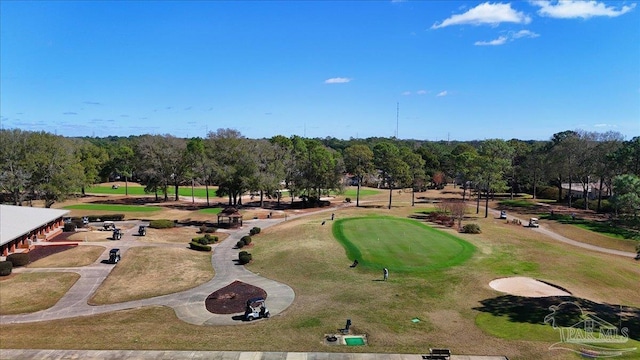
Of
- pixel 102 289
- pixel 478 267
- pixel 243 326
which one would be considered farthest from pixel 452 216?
pixel 102 289

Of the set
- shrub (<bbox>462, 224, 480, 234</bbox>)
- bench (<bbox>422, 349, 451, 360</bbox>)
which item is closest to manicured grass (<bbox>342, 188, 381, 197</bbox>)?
shrub (<bbox>462, 224, 480, 234</bbox>)

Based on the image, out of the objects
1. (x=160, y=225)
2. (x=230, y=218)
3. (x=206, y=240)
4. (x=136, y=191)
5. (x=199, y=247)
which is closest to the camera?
Answer: (x=199, y=247)

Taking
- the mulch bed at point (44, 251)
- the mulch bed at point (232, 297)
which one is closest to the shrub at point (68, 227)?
the mulch bed at point (44, 251)

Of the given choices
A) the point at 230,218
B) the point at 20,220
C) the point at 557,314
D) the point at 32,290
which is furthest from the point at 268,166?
the point at 557,314

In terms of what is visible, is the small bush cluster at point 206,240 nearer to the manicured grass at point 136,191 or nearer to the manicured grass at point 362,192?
the manicured grass at point 136,191

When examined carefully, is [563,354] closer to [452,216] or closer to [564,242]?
[564,242]

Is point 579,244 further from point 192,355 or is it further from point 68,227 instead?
point 68,227

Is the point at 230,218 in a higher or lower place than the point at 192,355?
higher

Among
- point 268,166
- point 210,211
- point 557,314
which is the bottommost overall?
point 557,314
